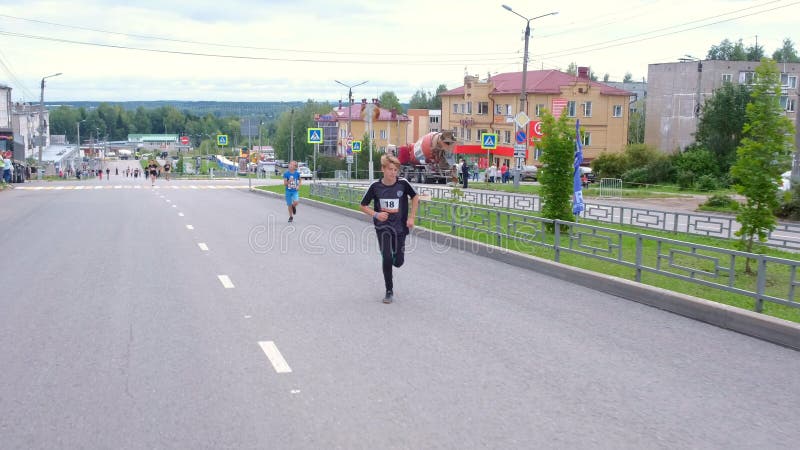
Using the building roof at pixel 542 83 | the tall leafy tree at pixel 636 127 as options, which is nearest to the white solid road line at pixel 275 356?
the building roof at pixel 542 83

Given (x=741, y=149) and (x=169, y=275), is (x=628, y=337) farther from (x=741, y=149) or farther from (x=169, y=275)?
(x=169, y=275)

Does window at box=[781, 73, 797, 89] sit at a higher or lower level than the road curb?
higher

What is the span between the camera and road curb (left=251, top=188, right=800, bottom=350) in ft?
27.0

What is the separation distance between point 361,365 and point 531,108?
237ft

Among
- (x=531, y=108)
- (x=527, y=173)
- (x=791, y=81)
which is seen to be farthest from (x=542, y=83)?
(x=791, y=81)

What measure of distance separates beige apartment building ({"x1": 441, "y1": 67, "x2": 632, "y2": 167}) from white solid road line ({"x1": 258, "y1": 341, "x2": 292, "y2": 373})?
202 ft

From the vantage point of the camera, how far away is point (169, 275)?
477 inches

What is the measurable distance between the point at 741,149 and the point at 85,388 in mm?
9827

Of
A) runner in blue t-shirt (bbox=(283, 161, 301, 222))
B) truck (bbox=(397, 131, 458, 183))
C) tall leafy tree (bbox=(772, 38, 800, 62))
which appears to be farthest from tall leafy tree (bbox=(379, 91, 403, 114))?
runner in blue t-shirt (bbox=(283, 161, 301, 222))

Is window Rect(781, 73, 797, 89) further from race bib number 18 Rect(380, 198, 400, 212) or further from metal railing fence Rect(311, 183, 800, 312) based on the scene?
race bib number 18 Rect(380, 198, 400, 212)

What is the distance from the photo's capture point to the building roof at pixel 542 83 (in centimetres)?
7488

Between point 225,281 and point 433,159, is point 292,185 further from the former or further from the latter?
point 433,159

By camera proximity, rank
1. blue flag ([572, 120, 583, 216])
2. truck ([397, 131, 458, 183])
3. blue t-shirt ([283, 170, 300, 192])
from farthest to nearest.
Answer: truck ([397, 131, 458, 183]) < blue t-shirt ([283, 170, 300, 192]) < blue flag ([572, 120, 583, 216])

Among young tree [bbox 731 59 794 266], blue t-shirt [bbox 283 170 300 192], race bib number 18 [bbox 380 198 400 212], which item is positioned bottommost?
blue t-shirt [bbox 283 170 300 192]
